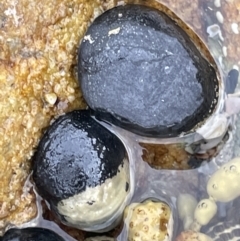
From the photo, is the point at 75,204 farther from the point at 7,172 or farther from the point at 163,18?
the point at 163,18

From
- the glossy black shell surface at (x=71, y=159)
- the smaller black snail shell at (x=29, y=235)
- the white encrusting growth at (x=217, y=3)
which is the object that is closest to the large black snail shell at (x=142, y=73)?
the glossy black shell surface at (x=71, y=159)

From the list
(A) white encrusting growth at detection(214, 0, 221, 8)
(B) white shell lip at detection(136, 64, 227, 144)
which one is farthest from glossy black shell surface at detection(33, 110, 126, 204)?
(A) white encrusting growth at detection(214, 0, 221, 8)

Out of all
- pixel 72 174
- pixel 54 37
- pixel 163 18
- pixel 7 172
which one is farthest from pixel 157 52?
pixel 7 172

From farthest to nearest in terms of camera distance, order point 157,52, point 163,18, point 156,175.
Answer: point 156,175 < point 163,18 < point 157,52

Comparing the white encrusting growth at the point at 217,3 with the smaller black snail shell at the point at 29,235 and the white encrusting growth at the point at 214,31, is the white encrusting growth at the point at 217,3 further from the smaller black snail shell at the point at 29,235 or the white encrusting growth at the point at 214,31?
the smaller black snail shell at the point at 29,235

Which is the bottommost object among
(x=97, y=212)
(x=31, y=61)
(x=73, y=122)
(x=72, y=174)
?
(x=97, y=212)

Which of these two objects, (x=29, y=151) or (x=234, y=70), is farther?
(x=234, y=70)

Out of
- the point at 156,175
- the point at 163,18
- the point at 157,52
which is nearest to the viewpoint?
the point at 157,52

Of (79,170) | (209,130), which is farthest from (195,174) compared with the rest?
(79,170)
